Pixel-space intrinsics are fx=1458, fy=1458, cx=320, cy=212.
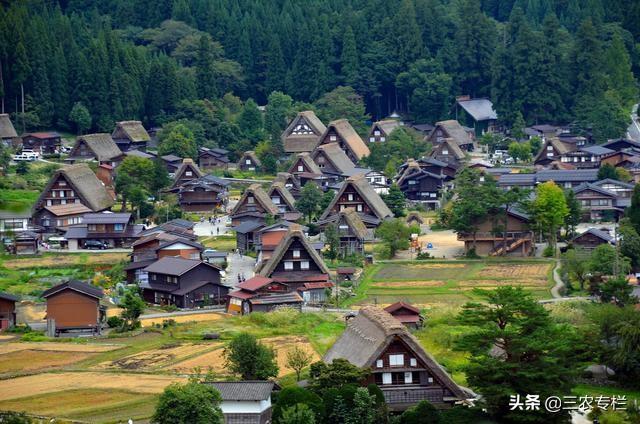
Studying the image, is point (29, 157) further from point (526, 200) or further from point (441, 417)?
point (441, 417)

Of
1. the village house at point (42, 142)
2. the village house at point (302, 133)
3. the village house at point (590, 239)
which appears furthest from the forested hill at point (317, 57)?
Answer: the village house at point (590, 239)

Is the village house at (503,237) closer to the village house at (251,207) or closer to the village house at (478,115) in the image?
the village house at (251,207)

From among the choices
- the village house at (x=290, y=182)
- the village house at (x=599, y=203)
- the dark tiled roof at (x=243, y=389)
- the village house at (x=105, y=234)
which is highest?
the village house at (x=290, y=182)

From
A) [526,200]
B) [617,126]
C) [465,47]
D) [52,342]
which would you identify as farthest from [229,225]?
[465,47]

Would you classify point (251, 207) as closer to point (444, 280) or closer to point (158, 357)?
point (444, 280)

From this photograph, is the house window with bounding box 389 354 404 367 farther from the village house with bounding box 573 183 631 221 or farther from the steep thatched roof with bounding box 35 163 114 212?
the steep thatched roof with bounding box 35 163 114 212

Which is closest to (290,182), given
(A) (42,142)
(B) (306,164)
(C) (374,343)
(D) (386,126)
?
(B) (306,164)

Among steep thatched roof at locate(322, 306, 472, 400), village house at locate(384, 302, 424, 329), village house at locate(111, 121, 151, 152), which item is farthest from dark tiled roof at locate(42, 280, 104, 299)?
village house at locate(111, 121, 151, 152)

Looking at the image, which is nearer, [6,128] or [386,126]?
[6,128]
